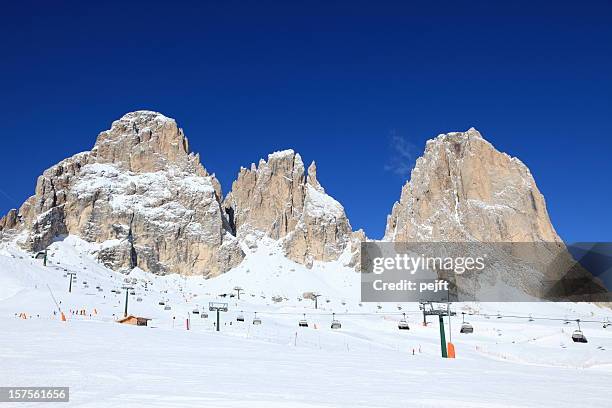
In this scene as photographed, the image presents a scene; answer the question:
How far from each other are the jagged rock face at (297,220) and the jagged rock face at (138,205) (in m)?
15.9

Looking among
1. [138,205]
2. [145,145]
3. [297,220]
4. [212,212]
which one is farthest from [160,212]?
[297,220]

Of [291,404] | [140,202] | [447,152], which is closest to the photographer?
[291,404]

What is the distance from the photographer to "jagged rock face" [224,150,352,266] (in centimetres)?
18262

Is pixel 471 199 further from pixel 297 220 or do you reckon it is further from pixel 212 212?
pixel 212 212

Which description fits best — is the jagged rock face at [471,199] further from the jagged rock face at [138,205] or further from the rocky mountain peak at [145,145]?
the rocky mountain peak at [145,145]

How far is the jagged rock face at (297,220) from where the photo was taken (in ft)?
A: 599

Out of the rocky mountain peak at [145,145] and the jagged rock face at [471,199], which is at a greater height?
the rocky mountain peak at [145,145]

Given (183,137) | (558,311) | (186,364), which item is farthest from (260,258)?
(186,364)

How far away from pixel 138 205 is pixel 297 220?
57.1 m

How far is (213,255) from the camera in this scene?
6634 inches

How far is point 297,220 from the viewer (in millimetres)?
192625

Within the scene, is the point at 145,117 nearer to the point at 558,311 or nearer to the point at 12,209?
the point at 12,209

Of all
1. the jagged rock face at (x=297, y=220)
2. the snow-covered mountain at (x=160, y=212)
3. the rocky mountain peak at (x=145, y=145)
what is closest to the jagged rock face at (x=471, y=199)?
the jagged rock face at (x=297, y=220)

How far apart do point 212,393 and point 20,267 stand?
8602 centimetres
